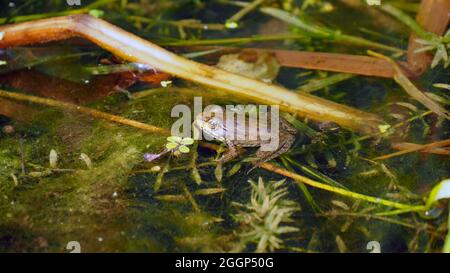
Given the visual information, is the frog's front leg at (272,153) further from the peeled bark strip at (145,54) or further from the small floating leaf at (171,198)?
the small floating leaf at (171,198)

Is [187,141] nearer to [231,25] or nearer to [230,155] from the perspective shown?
[230,155]

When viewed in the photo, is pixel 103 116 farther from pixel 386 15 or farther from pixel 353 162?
pixel 386 15

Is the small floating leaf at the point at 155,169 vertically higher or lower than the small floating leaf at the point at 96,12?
lower

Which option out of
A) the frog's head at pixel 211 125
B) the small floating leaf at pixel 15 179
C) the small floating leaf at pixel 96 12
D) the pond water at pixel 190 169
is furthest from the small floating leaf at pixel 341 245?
the small floating leaf at pixel 96 12

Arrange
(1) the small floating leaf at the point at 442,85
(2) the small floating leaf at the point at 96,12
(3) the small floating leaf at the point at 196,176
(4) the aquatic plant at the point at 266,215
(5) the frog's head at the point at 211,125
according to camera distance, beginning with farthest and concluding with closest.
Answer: (2) the small floating leaf at the point at 96,12 < (1) the small floating leaf at the point at 442,85 < (5) the frog's head at the point at 211,125 < (3) the small floating leaf at the point at 196,176 < (4) the aquatic plant at the point at 266,215

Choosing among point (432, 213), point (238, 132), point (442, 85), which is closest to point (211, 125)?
point (238, 132)

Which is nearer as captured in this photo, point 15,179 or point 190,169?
point 15,179

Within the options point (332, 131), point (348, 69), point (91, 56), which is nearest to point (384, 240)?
point (332, 131)

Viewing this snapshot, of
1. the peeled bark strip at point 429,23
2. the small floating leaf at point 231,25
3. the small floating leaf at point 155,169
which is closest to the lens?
the small floating leaf at point 155,169
